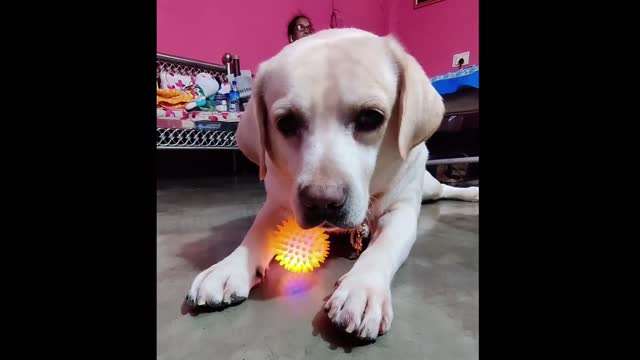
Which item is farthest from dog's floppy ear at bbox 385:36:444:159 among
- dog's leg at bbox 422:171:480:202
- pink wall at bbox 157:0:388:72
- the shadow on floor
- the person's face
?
the person's face

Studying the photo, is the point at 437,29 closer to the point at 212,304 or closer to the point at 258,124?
the point at 258,124

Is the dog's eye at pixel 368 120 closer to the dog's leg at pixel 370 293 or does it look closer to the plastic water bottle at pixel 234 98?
the dog's leg at pixel 370 293

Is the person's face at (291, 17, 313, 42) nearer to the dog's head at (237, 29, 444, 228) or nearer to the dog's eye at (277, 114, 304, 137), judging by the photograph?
the dog's head at (237, 29, 444, 228)

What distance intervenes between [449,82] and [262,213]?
7.18 ft

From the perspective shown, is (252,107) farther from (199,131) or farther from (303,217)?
(199,131)

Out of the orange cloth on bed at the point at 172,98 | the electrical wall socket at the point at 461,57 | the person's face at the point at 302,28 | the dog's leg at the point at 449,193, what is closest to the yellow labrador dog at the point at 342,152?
the dog's leg at the point at 449,193

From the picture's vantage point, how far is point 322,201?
0.62m

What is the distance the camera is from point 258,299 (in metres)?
0.67

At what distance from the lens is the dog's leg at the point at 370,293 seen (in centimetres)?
52

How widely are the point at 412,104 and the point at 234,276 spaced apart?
1.82ft

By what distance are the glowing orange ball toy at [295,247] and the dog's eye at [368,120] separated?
268mm

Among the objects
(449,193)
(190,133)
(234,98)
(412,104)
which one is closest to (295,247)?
(412,104)
